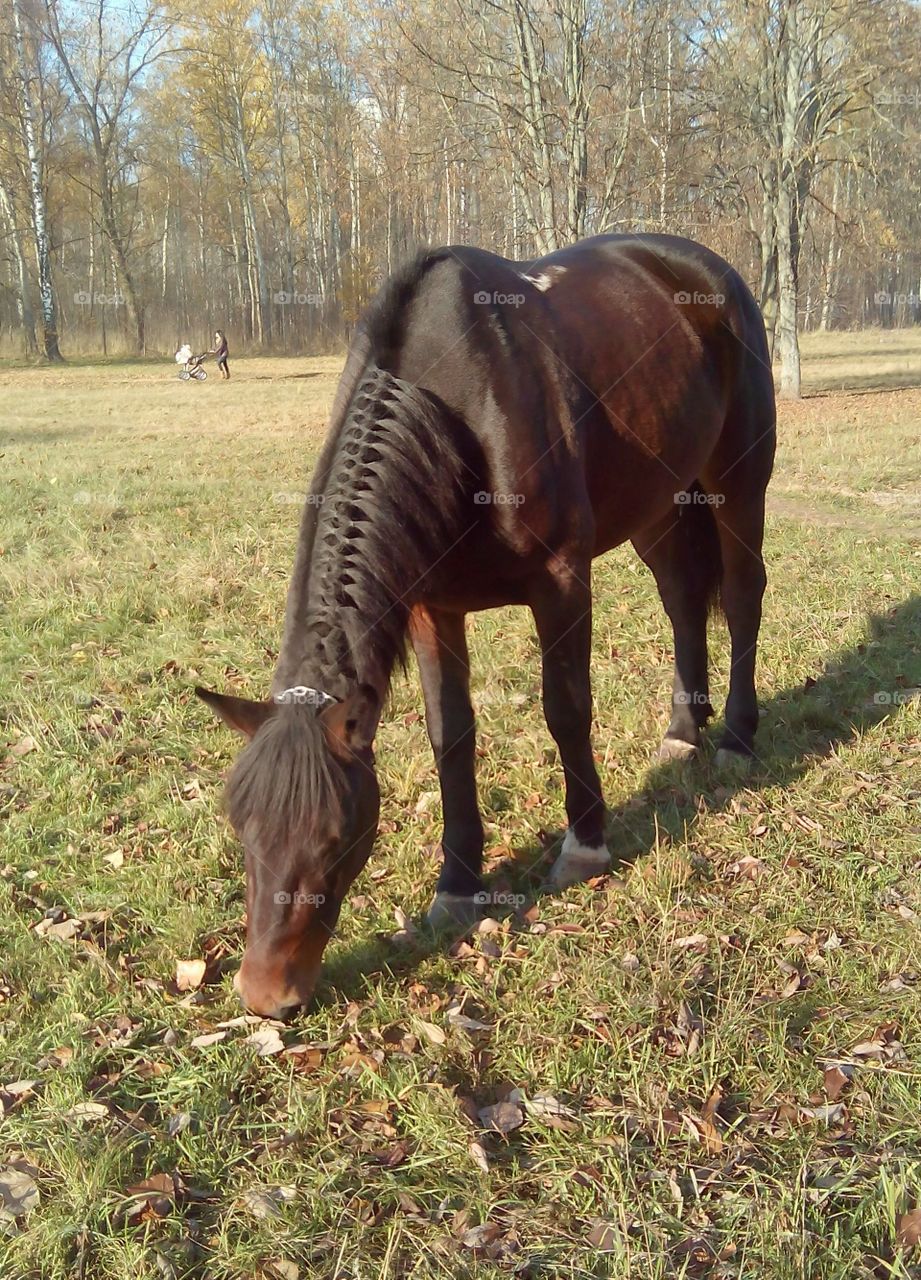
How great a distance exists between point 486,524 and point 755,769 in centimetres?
198

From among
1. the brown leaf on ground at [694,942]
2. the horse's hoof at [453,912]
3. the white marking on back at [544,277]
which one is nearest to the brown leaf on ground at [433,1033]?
the horse's hoof at [453,912]

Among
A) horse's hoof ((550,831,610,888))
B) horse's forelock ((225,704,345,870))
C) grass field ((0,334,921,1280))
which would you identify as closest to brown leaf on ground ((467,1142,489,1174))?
grass field ((0,334,921,1280))

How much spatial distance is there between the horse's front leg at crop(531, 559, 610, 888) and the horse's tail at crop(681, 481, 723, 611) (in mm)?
1503

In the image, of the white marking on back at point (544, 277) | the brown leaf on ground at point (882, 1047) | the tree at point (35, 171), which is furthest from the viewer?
the tree at point (35, 171)

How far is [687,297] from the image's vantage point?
4289 millimetres

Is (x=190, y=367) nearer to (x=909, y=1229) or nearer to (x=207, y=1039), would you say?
(x=207, y=1039)

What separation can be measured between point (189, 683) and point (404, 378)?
8.94 feet

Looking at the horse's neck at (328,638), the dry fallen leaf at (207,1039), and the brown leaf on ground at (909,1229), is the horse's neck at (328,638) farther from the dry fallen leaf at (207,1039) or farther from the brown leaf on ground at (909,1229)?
the brown leaf on ground at (909,1229)

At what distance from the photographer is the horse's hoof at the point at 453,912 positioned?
10.7 feet

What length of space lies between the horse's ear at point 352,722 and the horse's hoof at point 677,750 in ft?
7.02

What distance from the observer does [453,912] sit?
10.8 ft

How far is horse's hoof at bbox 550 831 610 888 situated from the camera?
11.3 ft

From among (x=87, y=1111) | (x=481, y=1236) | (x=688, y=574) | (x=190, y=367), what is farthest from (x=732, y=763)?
(x=190, y=367)

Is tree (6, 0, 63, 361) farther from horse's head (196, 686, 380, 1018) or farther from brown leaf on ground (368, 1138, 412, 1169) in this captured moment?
brown leaf on ground (368, 1138, 412, 1169)
